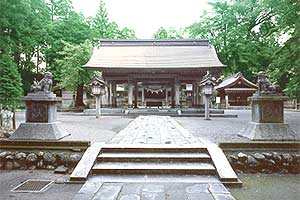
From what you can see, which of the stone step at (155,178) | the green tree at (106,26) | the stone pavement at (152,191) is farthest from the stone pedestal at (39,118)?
the green tree at (106,26)

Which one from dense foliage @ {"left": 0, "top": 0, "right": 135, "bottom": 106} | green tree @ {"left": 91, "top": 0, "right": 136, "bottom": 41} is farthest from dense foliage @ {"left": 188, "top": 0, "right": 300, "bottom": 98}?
dense foliage @ {"left": 0, "top": 0, "right": 135, "bottom": 106}

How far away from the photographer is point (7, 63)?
7.84m

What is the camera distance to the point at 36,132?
5.97 meters

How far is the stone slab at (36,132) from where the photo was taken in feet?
19.2

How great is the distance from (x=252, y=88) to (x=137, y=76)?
1365cm

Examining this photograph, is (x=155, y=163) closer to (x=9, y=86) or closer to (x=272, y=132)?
(x=272, y=132)

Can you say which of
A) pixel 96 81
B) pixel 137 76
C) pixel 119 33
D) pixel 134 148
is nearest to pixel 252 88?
pixel 137 76

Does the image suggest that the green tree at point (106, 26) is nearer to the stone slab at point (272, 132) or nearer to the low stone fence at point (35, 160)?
the stone slab at point (272, 132)

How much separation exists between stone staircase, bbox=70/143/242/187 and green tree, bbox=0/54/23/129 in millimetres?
3469

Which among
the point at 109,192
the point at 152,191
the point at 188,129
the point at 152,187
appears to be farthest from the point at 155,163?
the point at 188,129

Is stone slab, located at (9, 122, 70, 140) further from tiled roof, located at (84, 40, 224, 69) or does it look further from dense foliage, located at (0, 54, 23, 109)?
tiled roof, located at (84, 40, 224, 69)

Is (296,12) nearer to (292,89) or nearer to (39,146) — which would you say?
(292,89)

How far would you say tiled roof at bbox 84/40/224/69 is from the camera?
18.3 metres

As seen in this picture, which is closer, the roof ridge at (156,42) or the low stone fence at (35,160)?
the low stone fence at (35,160)
